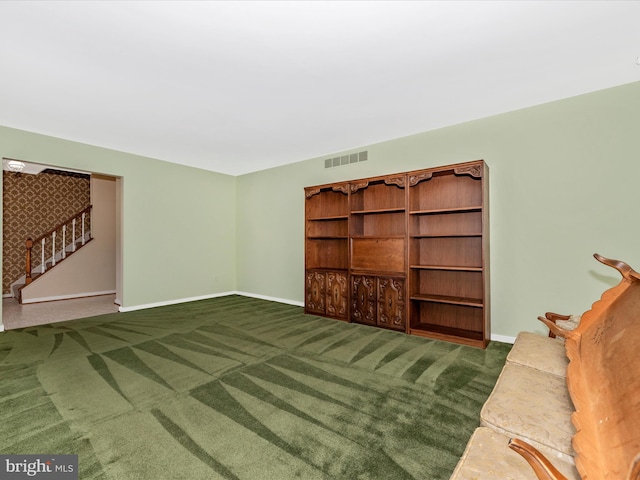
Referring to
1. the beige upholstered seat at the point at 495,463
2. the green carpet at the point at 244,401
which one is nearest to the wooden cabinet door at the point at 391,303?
the green carpet at the point at 244,401

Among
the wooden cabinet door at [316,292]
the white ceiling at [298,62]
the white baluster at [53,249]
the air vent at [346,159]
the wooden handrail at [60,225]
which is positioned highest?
the white ceiling at [298,62]

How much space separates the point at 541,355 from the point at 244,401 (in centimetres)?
217

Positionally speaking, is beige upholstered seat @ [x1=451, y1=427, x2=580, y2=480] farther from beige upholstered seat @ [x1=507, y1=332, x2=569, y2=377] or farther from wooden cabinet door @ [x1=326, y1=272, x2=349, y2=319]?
wooden cabinet door @ [x1=326, y1=272, x2=349, y2=319]

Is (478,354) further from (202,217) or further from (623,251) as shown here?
(202,217)

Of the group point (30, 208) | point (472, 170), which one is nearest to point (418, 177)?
point (472, 170)

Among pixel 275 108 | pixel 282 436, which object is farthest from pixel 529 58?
pixel 282 436

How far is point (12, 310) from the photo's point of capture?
5.43 metres

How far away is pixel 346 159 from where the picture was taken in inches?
202

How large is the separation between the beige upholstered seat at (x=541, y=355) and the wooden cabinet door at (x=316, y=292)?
9.71ft

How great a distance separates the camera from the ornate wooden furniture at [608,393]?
86cm

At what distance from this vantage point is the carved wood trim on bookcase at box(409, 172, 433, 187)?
3.86 metres

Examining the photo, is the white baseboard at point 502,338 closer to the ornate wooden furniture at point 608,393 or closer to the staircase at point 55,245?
A: the ornate wooden furniture at point 608,393

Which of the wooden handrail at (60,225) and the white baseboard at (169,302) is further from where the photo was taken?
the wooden handrail at (60,225)

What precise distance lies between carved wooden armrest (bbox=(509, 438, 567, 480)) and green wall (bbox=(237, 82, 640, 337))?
318cm
